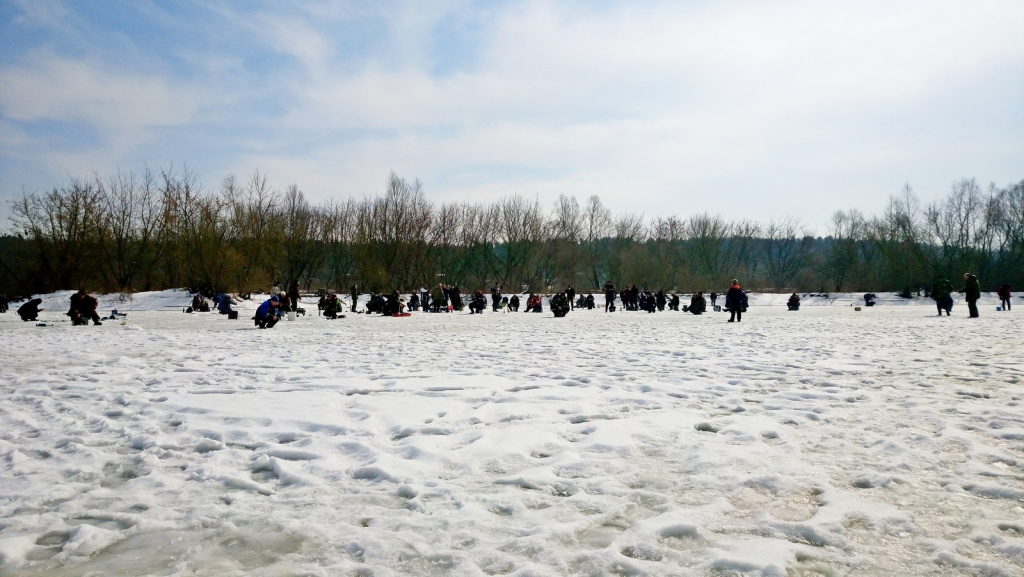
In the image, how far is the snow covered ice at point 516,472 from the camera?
7.88 ft

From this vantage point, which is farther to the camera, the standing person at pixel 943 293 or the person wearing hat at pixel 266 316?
the standing person at pixel 943 293

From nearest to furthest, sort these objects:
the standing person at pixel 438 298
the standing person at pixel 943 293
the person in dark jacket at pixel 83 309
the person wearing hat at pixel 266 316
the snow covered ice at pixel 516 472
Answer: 1. the snow covered ice at pixel 516 472
2. the person wearing hat at pixel 266 316
3. the person in dark jacket at pixel 83 309
4. the standing person at pixel 943 293
5. the standing person at pixel 438 298

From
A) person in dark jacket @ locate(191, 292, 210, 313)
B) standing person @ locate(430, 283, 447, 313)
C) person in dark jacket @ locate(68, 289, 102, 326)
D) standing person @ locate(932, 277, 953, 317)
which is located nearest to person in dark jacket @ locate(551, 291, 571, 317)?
standing person @ locate(430, 283, 447, 313)

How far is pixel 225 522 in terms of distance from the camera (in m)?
2.77

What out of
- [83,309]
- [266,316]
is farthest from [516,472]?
[83,309]

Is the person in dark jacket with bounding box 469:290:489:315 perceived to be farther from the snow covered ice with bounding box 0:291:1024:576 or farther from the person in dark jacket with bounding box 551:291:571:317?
the snow covered ice with bounding box 0:291:1024:576

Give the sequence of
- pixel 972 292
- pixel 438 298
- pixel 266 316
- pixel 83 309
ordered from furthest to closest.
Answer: pixel 438 298
pixel 972 292
pixel 83 309
pixel 266 316

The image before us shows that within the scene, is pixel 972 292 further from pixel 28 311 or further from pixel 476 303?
pixel 28 311

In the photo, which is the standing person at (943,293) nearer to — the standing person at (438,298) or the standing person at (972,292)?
the standing person at (972,292)

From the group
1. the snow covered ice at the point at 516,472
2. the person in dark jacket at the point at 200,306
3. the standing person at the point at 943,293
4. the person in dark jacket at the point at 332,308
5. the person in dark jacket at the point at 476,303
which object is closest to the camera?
the snow covered ice at the point at 516,472

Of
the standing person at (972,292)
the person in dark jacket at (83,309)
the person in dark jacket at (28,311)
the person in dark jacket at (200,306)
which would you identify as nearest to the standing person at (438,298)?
the person in dark jacket at (200,306)

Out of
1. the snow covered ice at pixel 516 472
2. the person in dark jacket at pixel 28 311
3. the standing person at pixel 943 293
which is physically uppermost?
the standing person at pixel 943 293

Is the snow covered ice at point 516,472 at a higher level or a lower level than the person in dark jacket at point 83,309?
lower

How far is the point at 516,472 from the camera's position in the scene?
11.5ft
